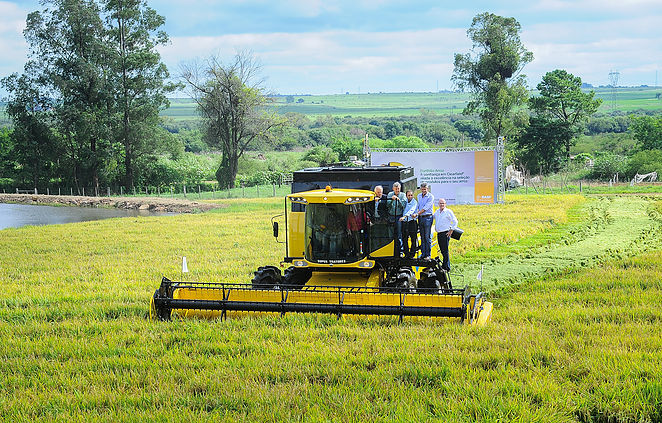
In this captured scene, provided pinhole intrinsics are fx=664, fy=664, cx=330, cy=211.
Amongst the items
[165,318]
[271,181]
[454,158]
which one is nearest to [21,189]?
[271,181]

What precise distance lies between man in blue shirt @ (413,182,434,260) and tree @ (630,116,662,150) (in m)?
65.8

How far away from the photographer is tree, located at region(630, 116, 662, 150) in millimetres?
71625

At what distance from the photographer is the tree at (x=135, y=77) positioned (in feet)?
214

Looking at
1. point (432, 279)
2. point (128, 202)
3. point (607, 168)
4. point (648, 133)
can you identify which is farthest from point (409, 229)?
point (648, 133)

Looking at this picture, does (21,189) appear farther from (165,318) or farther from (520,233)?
(165,318)

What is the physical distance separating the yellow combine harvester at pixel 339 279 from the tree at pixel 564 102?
61.7 m

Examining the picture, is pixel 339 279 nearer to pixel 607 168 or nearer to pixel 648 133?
pixel 607 168

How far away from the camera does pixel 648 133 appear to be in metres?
73.2

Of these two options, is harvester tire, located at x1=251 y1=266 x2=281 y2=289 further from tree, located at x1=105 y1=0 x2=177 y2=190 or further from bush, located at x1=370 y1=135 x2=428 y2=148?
bush, located at x1=370 y1=135 x2=428 y2=148

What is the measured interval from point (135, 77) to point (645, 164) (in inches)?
1922

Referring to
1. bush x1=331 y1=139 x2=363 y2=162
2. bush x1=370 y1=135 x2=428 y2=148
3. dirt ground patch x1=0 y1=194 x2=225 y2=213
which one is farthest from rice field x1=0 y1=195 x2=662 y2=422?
bush x1=370 y1=135 x2=428 y2=148

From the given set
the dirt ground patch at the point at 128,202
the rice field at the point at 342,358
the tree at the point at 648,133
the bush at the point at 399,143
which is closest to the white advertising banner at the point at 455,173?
the dirt ground patch at the point at 128,202

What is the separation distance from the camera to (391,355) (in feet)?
28.3

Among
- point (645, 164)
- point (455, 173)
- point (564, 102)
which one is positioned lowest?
point (455, 173)
